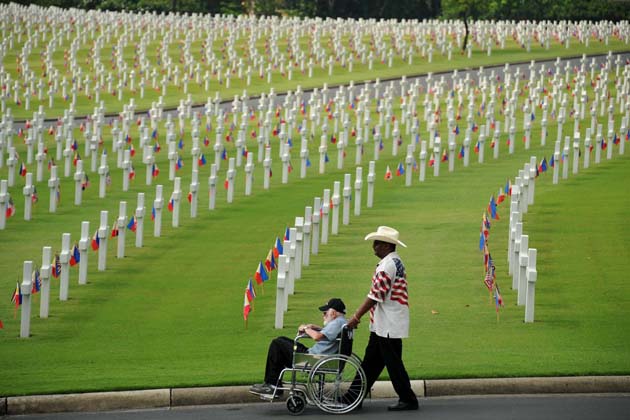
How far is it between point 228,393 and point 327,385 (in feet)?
3.39

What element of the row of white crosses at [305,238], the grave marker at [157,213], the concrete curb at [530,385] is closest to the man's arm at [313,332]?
the concrete curb at [530,385]

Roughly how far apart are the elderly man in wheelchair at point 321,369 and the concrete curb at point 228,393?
1.77 ft

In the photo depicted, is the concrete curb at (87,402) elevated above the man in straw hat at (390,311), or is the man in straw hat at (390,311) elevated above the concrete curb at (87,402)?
the man in straw hat at (390,311)

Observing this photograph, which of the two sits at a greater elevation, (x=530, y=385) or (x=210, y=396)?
(x=530, y=385)

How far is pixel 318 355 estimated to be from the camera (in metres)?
12.2

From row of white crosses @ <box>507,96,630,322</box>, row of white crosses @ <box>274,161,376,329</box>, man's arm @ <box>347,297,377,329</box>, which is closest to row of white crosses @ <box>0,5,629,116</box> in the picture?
row of white crosses @ <box>507,96,630,322</box>

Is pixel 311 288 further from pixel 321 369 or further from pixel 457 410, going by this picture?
pixel 457 410

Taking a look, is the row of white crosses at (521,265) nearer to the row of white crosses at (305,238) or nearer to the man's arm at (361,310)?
the row of white crosses at (305,238)

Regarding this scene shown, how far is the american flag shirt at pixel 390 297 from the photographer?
39.7ft

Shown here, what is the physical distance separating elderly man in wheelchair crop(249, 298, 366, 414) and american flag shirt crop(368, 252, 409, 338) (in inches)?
13.7

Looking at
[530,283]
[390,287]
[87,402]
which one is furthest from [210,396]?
[530,283]

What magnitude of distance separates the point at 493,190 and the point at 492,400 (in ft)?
52.0

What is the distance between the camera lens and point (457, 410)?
475 inches

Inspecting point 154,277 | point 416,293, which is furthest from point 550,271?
point 154,277
